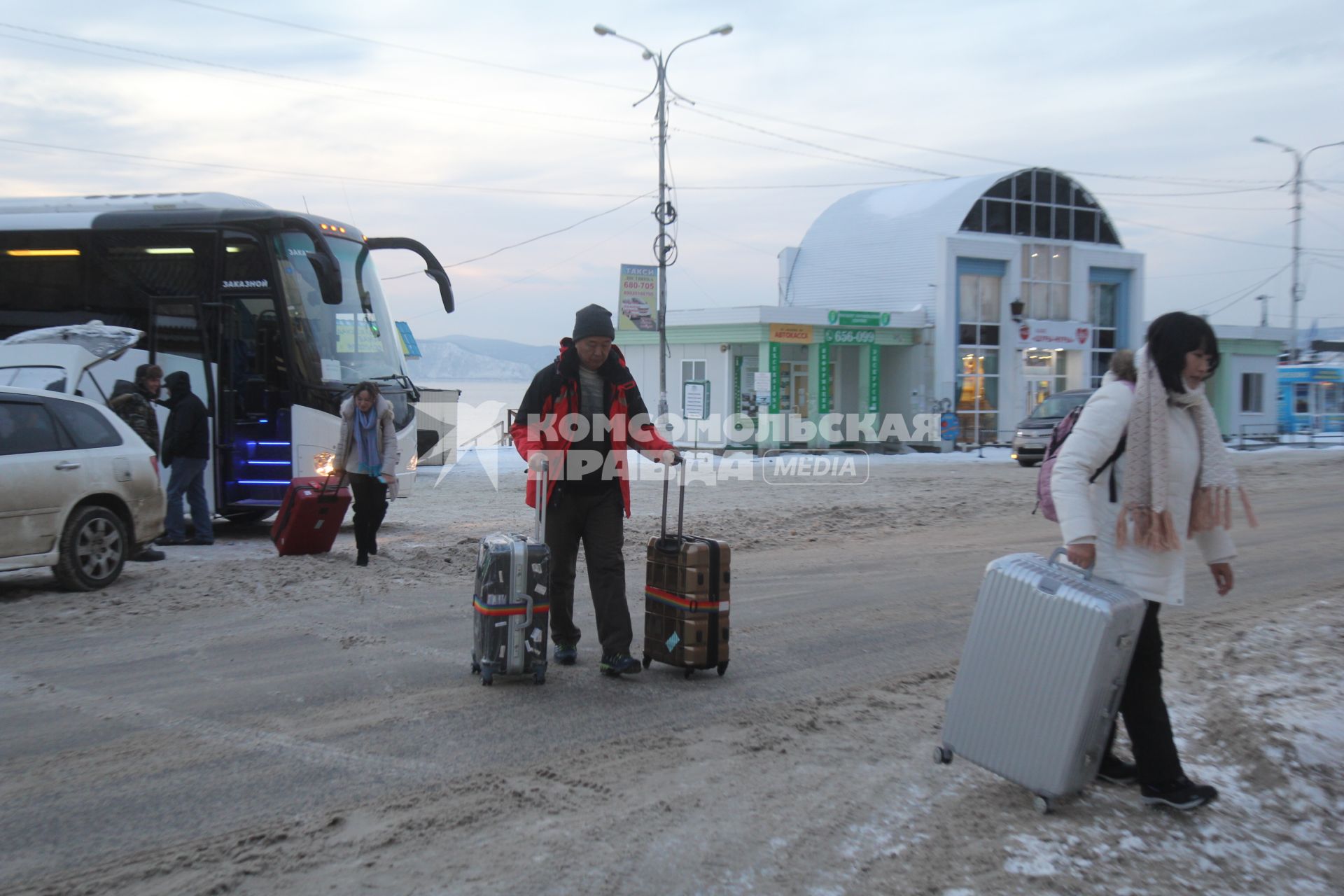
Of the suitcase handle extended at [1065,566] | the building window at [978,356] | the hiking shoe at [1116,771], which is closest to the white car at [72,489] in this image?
the suitcase handle extended at [1065,566]

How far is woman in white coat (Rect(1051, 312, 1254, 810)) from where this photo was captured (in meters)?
4.16

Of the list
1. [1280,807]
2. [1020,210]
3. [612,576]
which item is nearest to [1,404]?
[612,576]

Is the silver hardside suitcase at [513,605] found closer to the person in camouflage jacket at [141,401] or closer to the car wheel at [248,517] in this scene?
the person in camouflage jacket at [141,401]

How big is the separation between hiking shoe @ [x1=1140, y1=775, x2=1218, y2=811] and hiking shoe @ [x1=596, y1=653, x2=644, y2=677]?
2.81m

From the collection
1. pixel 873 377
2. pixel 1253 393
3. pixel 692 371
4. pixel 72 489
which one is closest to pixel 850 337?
pixel 873 377

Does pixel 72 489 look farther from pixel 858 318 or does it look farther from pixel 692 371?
pixel 858 318

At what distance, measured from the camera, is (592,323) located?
6000 mm

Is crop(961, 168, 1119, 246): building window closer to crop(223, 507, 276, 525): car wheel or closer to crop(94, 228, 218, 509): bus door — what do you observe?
crop(223, 507, 276, 525): car wheel

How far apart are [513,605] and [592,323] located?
62.2 inches

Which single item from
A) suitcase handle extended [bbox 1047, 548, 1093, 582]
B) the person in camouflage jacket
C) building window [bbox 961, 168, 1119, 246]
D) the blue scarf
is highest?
building window [bbox 961, 168, 1119, 246]

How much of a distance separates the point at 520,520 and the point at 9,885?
10.9 meters

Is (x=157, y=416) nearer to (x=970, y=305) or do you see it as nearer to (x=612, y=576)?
(x=612, y=576)

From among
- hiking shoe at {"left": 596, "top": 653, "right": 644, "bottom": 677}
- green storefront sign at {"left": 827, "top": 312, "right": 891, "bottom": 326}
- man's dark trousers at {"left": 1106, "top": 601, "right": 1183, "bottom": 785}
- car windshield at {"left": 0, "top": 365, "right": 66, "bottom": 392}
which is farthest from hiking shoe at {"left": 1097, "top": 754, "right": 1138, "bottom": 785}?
green storefront sign at {"left": 827, "top": 312, "right": 891, "bottom": 326}

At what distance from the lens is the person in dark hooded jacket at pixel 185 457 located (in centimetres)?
1144
